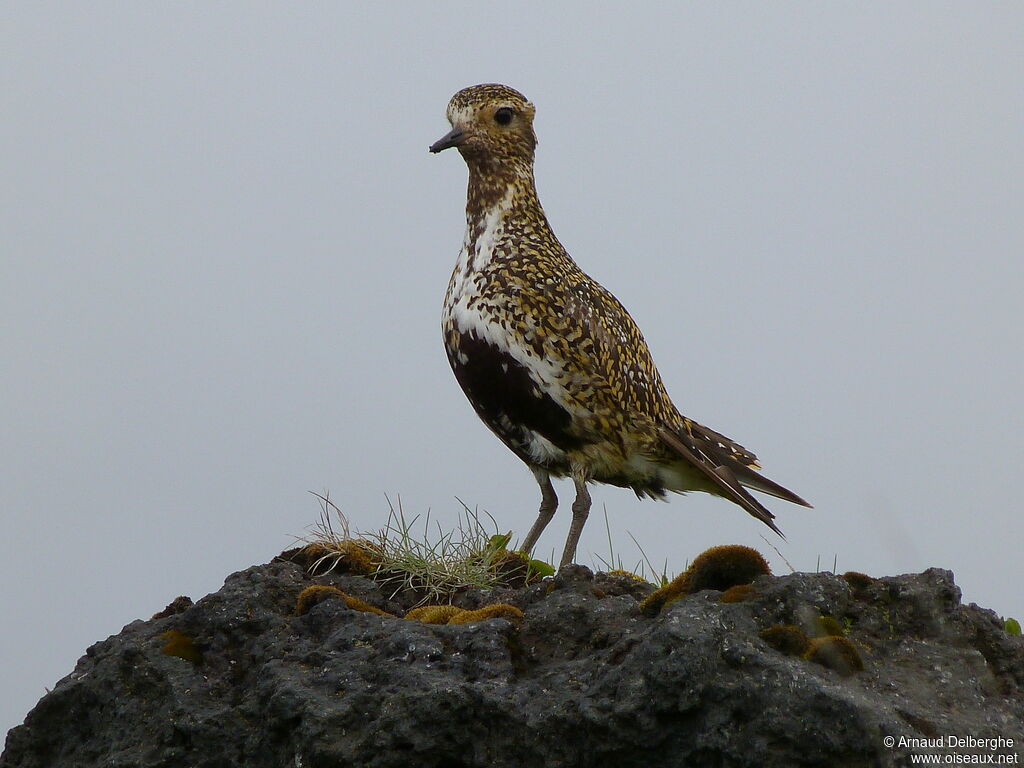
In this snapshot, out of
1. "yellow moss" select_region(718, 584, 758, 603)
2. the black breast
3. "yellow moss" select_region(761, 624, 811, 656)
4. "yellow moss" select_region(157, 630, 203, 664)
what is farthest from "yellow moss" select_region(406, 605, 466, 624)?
"yellow moss" select_region(761, 624, 811, 656)

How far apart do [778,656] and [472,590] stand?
2.40 m

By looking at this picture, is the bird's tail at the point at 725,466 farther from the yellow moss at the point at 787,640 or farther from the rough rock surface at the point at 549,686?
the yellow moss at the point at 787,640

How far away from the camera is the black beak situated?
7.93m

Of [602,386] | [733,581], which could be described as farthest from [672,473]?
[733,581]

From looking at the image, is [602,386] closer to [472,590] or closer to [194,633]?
[472,590]

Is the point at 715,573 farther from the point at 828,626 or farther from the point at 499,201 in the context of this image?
the point at 499,201

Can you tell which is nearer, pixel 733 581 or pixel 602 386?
pixel 733 581

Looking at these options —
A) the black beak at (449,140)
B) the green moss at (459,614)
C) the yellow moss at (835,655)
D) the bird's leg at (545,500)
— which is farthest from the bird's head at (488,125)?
A: the yellow moss at (835,655)

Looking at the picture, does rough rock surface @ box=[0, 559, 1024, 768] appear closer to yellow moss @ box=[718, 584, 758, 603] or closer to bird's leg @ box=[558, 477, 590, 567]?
yellow moss @ box=[718, 584, 758, 603]

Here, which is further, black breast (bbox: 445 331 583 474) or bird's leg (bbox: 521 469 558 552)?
bird's leg (bbox: 521 469 558 552)

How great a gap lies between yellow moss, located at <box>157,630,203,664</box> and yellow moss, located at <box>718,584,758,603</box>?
242 cm

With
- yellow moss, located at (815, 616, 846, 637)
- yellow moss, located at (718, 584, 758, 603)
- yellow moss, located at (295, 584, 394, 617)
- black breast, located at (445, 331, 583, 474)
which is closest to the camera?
yellow moss, located at (815, 616, 846, 637)

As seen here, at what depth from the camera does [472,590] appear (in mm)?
6805

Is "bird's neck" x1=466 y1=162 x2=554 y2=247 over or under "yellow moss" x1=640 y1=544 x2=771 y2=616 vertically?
over
